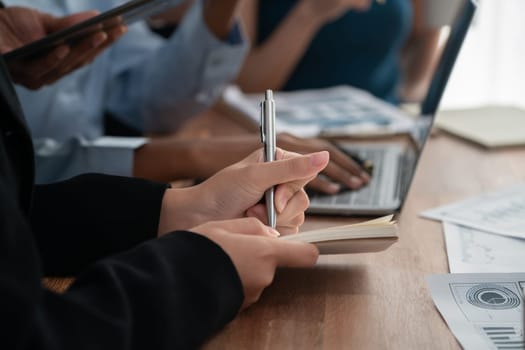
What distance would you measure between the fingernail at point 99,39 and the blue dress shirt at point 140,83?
28 centimetres

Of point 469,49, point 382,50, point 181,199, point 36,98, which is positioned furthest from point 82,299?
point 469,49

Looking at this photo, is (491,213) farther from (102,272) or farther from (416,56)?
(416,56)

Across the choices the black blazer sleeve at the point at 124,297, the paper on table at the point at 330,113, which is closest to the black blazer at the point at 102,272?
the black blazer sleeve at the point at 124,297

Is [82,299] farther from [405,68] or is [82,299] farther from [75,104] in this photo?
[405,68]

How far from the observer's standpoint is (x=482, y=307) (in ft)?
2.03

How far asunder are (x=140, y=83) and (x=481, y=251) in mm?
951

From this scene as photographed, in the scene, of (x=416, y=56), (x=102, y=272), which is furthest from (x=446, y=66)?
(x=416, y=56)

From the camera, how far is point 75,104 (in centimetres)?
135

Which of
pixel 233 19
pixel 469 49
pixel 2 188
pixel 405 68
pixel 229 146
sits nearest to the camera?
pixel 2 188

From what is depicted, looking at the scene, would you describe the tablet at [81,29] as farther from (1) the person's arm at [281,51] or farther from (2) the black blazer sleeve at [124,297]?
(1) the person's arm at [281,51]

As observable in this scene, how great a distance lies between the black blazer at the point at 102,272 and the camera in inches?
18.5

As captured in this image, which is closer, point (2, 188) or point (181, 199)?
point (2, 188)

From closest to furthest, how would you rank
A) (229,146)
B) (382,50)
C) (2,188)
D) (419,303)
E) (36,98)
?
(2,188), (419,303), (229,146), (36,98), (382,50)

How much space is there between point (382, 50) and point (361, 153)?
92 centimetres
